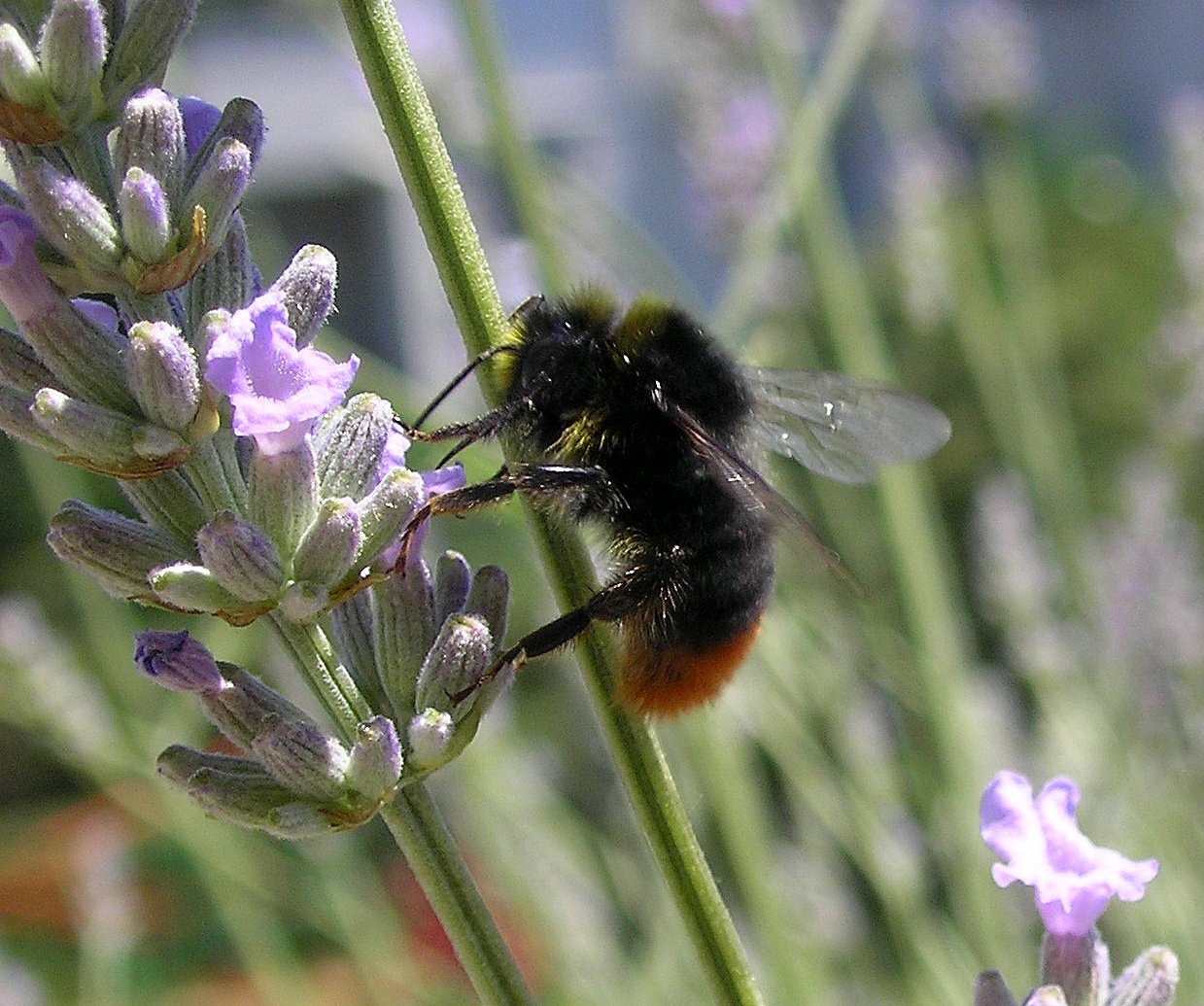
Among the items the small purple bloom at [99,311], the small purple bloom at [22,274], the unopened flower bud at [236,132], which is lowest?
the small purple bloom at [99,311]

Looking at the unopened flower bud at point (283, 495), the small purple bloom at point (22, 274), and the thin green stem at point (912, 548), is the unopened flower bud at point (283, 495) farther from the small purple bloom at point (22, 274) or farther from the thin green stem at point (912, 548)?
the thin green stem at point (912, 548)

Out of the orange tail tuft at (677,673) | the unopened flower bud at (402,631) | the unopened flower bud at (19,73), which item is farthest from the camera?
the orange tail tuft at (677,673)

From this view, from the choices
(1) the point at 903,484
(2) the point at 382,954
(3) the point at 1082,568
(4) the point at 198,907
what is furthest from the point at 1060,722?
(4) the point at 198,907

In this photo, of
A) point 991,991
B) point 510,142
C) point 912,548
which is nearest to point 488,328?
point 991,991

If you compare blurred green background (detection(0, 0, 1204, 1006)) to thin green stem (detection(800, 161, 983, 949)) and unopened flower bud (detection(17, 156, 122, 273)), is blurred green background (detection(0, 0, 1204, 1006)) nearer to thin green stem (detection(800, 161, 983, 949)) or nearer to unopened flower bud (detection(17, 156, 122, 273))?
thin green stem (detection(800, 161, 983, 949))

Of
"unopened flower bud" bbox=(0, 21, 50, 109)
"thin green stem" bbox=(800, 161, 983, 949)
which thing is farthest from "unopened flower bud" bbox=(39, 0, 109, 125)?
"thin green stem" bbox=(800, 161, 983, 949)

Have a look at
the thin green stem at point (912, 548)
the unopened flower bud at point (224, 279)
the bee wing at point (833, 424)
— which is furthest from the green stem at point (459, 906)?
the thin green stem at point (912, 548)
